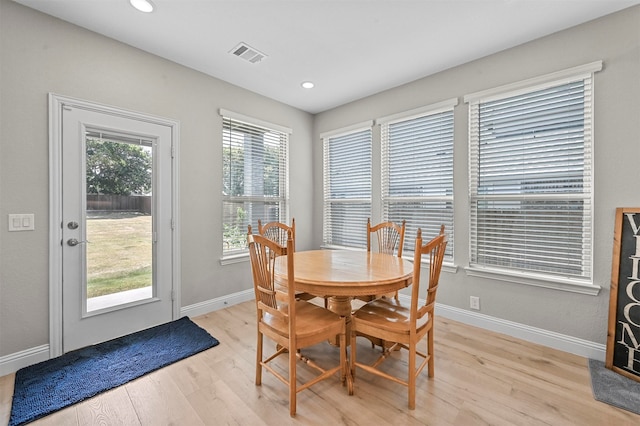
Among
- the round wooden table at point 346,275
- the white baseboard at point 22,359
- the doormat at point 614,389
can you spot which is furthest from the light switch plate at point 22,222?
the doormat at point 614,389

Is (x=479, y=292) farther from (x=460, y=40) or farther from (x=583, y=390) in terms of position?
(x=460, y=40)

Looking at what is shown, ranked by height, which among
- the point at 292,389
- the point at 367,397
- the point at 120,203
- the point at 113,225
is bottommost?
the point at 367,397

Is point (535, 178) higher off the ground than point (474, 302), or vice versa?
point (535, 178)

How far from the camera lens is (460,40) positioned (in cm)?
257

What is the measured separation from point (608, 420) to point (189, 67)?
4.52 metres

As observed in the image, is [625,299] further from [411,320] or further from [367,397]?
[367,397]

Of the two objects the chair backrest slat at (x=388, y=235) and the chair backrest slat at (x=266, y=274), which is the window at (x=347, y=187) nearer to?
the chair backrest slat at (x=388, y=235)

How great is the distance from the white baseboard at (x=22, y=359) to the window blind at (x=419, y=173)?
3.65 metres

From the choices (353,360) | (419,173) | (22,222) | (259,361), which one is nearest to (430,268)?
(353,360)

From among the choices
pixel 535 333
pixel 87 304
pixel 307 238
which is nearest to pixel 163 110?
pixel 87 304

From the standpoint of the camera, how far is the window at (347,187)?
13.0 ft

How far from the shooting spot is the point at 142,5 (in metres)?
2.16

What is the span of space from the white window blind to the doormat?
2.34 ft

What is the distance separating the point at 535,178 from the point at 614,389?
1670 millimetres
